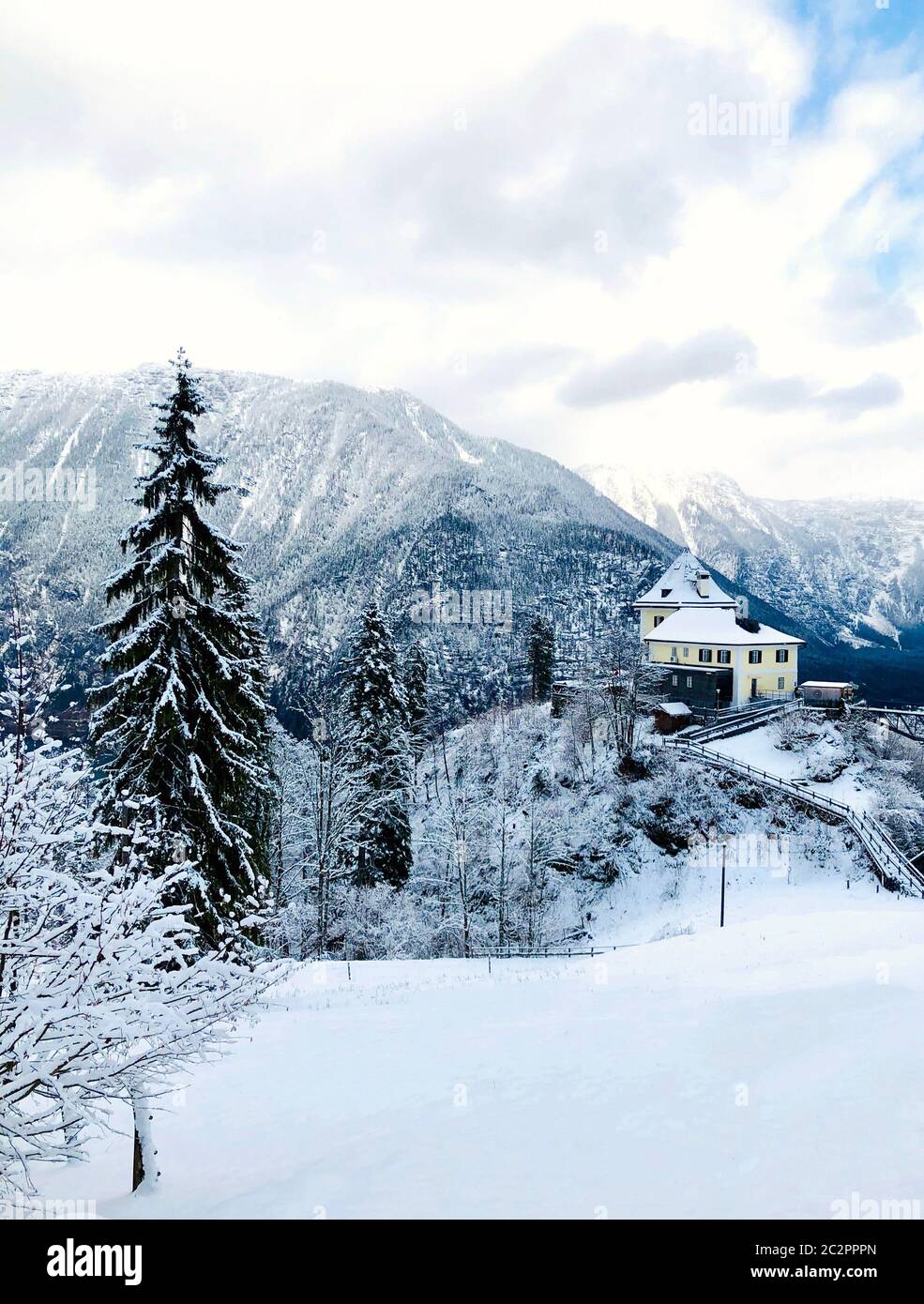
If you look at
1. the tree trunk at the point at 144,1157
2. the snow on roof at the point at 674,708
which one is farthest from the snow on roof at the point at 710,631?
the tree trunk at the point at 144,1157

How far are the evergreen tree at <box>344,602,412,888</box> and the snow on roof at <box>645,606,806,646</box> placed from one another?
22.6m

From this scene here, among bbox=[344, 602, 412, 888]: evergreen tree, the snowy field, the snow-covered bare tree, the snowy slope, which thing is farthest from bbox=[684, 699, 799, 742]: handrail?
the snowy slope

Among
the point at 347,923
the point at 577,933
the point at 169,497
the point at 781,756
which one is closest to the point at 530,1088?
the point at 169,497

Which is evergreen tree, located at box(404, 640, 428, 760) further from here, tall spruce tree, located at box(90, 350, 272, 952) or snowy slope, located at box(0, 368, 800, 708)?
snowy slope, located at box(0, 368, 800, 708)

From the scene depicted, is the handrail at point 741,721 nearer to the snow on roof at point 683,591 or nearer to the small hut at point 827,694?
the small hut at point 827,694

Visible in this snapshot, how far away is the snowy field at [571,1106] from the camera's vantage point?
23.3 feet

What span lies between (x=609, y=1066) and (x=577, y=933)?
25.0 meters

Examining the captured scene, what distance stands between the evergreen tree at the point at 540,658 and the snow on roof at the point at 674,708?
49.6 feet

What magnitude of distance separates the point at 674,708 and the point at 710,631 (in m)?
6.06

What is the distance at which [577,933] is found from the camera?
113 feet

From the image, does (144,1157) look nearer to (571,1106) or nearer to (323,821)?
(571,1106)

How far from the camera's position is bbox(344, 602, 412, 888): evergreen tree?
32.3 meters
